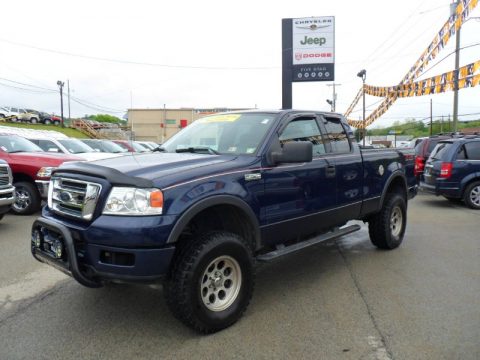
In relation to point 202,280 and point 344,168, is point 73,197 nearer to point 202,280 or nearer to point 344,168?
point 202,280

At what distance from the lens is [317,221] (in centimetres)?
459

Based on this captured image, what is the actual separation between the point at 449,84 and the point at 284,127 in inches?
639

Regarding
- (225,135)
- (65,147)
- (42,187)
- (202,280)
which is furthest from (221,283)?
(65,147)

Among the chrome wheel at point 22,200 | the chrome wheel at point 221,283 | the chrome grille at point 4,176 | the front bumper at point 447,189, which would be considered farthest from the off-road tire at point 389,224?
the chrome wheel at point 22,200

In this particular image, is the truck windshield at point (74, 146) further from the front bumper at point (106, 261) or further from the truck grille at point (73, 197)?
the front bumper at point (106, 261)

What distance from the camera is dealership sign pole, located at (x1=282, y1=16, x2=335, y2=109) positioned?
2045 cm

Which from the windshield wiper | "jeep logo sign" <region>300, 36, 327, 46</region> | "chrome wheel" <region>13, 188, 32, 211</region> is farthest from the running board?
"jeep logo sign" <region>300, 36, 327, 46</region>

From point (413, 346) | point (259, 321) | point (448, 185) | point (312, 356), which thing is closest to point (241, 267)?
point (259, 321)

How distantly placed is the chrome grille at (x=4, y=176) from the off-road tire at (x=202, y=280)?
5.25 m

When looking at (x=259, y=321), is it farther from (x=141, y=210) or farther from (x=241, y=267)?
(x=141, y=210)

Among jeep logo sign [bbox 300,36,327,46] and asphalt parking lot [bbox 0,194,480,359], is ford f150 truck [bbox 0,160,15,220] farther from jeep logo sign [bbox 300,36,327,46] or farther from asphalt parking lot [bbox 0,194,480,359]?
jeep logo sign [bbox 300,36,327,46]

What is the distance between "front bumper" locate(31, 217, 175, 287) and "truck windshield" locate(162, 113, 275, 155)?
142cm

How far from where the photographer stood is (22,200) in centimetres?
870

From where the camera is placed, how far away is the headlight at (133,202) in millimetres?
3084
